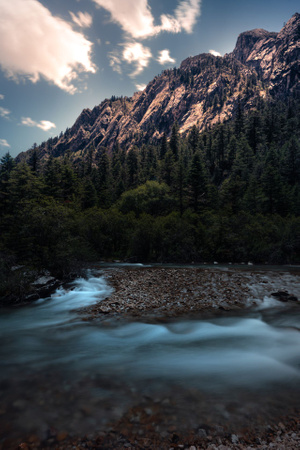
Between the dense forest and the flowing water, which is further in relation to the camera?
the dense forest

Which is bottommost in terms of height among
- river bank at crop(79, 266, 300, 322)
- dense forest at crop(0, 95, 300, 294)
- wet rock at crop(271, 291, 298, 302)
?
river bank at crop(79, 266, 300, 322)

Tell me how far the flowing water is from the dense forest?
18.9 feet

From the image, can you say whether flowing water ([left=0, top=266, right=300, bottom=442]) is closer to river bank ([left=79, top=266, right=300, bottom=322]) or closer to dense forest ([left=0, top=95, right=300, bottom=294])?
river bank ([left=79, top=266, right=300, bottom=322])

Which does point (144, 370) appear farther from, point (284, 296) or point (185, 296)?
point (284, 296)

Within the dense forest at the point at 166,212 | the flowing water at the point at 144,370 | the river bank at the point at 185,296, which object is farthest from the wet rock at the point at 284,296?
the dense forest at the point at 166,212

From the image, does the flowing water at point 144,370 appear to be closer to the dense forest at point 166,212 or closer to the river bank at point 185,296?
the river bank at point 185,296

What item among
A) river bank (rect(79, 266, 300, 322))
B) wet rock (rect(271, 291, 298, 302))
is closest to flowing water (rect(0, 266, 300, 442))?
river bank (rect(79, 266, 300, 322))

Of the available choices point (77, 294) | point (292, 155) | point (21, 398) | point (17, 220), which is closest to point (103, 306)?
point (77, 294)

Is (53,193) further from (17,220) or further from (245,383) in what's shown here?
(245,383)

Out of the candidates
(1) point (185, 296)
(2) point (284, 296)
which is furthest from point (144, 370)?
(2) point (284, 296)

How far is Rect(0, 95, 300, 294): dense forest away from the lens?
16250 millimetres

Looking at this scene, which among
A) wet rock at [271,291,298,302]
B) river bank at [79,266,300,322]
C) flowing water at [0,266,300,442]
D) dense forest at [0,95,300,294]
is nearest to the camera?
flowing water at [0,266,300,442]

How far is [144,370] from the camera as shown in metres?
5.18

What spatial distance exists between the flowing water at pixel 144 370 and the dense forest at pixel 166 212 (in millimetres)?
5750
